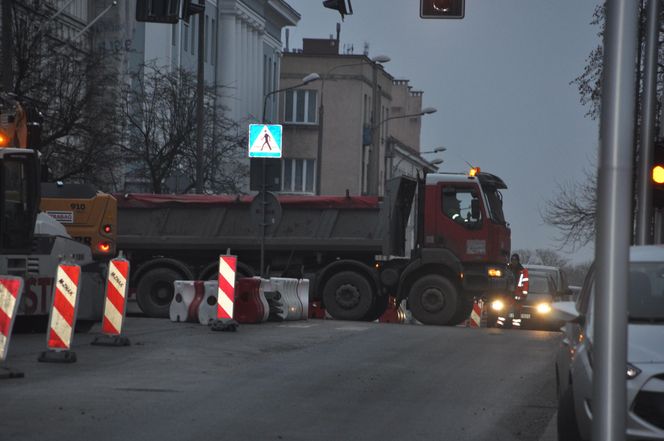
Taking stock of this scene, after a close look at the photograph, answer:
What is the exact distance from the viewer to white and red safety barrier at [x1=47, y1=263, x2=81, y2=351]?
674 inches

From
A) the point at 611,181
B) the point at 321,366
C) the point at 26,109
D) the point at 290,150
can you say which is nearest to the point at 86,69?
the point at 26,109

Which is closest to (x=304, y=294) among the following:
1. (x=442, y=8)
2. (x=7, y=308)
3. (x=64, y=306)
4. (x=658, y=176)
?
(x=64, y=306)

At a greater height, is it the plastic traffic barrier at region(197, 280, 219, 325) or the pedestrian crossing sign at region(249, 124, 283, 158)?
the pedestrian crossing sign at region(249, 124, 283, 158)

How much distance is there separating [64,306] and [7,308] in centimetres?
194

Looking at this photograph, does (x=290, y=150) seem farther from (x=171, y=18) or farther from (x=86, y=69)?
(x=171, y=18)

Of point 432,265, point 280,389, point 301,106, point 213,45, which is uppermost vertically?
point 213,45

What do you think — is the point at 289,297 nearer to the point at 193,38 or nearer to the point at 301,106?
the point at 193,38

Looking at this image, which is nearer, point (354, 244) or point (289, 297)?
point (289, 297)

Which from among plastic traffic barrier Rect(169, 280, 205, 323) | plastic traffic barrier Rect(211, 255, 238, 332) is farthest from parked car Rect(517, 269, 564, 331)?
plastic traffic barrier Rect(211, 255, 238, 332)

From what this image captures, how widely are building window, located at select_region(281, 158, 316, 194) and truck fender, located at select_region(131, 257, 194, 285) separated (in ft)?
182

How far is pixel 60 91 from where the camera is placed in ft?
116

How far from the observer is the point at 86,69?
1446 inches

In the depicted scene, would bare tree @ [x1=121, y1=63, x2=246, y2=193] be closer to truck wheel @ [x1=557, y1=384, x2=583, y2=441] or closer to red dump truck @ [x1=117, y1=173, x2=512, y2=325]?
red dump truck @ [x1=117, y1=173, x2=512, y2=325]

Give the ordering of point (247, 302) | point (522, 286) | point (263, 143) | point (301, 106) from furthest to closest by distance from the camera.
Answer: point (301, 106), point (522, 286), point (263, 143), point (247, 302)
